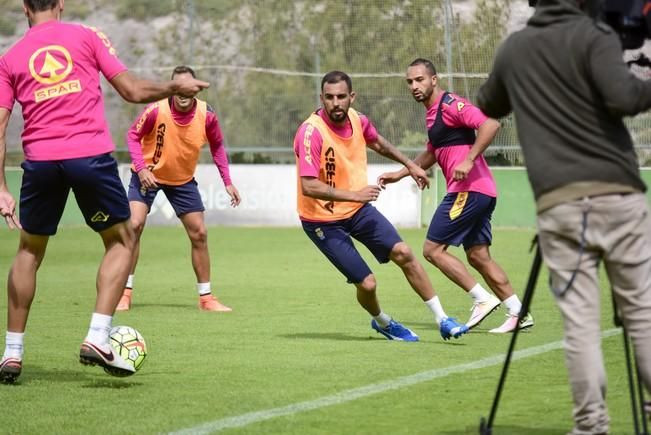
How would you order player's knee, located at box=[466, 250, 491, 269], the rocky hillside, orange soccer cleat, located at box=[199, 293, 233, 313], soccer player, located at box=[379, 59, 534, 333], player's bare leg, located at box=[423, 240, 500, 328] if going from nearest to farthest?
1. player's bare leg, located at box=[423, 240, 500, 328]
2. soccer player, located at box=[379, 59, 534, 333]
3. player's knee, located at box=[466, 250, 491, 269]
4. orange soccer cleat, located at box=[199, 293, 233, 313]
5. the rocky hillside

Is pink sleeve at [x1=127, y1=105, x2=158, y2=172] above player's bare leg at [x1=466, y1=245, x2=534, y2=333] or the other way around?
above

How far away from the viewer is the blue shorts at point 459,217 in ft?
35.7

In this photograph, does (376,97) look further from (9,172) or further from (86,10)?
(86,10)

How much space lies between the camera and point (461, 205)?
35.7ft

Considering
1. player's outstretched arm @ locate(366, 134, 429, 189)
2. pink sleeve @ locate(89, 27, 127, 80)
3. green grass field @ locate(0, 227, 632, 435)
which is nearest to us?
green grass field @ locate(0, 227, 632, 435)

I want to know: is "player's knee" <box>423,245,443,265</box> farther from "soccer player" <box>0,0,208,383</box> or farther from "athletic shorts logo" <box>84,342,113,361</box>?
"athletic shorts logo" <box>84,342,113,361</box>

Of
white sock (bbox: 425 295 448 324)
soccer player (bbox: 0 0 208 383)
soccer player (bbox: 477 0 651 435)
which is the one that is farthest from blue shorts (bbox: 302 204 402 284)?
soccer player (bbox: 477 0 651 435)

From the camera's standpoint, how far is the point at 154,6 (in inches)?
1309

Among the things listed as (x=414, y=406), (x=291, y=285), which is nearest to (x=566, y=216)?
(x=414, y=406)

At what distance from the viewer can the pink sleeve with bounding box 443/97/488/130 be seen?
421 inches

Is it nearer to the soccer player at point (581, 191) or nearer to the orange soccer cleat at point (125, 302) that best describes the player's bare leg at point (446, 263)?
the orange soccer cleat at point (125, 302)

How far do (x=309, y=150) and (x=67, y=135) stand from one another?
2.71 m

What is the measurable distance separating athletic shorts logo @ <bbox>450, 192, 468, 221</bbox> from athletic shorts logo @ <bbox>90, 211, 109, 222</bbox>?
3.75m

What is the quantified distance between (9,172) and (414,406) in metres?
20.8
